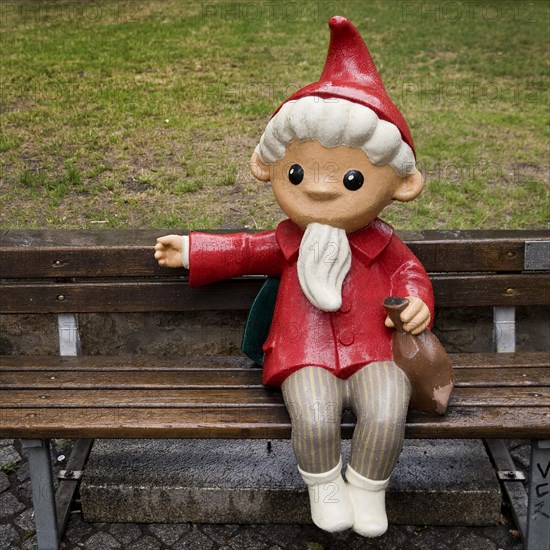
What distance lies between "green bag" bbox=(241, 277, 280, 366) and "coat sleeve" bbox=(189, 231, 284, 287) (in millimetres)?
71

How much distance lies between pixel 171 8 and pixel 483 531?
732 cm

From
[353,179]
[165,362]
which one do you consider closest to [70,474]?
[165,362]

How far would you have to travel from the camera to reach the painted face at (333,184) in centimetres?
275

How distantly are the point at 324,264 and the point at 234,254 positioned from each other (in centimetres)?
41

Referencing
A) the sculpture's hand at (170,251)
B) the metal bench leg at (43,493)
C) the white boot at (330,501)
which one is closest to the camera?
the white boot at (330,501)

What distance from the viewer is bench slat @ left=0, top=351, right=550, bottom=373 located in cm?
328

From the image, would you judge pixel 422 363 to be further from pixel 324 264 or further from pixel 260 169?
pixel 260 169

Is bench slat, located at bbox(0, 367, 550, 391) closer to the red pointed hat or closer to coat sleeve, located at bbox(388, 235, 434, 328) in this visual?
coat sleeve, located at bbox(388, 235, 434, 328)

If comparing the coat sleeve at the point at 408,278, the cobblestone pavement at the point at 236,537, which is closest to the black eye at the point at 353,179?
the coat sleeve at the point at 408,278

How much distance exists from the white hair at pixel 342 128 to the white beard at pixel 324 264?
0.28 m

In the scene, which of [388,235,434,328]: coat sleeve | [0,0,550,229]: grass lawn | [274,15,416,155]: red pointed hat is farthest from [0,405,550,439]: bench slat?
[0,0,550,229]: grass lawn

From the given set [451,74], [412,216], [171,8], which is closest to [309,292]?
[412,216]

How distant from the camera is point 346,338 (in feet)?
9.37

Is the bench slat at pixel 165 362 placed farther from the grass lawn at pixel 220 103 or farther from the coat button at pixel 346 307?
the grass lawn at pixel 220 103
